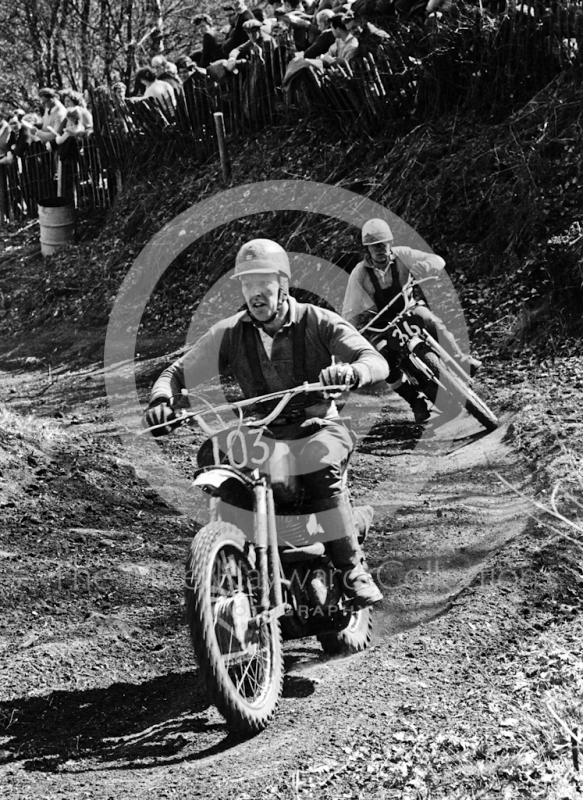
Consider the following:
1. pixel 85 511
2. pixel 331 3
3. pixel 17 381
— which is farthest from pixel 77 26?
pixel 85 511

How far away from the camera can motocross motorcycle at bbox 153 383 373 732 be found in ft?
12.4

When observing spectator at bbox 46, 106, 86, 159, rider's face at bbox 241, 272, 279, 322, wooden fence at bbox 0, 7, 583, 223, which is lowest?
rider's face at bbox 241, 272, 279, 322

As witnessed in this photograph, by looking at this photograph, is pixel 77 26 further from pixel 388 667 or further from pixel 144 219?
pixel 388 667

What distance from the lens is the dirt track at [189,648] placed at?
366 cm

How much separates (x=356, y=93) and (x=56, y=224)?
6.65 meters

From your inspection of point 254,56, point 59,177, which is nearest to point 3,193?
point 59,177

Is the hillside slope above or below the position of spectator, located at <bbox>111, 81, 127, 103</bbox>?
below

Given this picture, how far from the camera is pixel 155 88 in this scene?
54.0ft

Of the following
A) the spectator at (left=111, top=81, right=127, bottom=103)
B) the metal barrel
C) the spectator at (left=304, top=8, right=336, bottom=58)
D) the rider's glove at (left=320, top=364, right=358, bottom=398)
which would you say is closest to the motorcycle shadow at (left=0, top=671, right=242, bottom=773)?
the rider's glove at (left=320, top=364, right=358, bottom=398)

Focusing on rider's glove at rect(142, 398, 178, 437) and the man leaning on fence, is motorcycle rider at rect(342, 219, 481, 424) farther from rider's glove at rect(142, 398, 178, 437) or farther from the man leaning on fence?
the man leaning on fence

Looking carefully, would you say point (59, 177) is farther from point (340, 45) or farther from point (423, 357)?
point (423, 357)

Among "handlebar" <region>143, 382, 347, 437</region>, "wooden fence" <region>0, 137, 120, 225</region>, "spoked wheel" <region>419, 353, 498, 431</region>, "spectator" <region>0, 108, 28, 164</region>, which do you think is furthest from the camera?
"spectator" <region>0, 108, 28, 164</region>

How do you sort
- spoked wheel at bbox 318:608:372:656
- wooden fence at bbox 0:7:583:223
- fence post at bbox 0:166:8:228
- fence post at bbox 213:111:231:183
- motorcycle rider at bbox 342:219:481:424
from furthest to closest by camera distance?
fence post at bbox 0:166:8:228
fence post at bbox 213:111:231:183
wooden fence at bbox 0:7:583:223
motorcycle rider at bbox 342:219:481:424
spoked wheel at bbox 318:608:372:656

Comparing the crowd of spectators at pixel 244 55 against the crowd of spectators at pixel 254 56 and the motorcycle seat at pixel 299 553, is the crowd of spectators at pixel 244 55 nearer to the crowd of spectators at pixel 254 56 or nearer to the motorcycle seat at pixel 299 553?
the crowd of spectators at pixel 254 56
